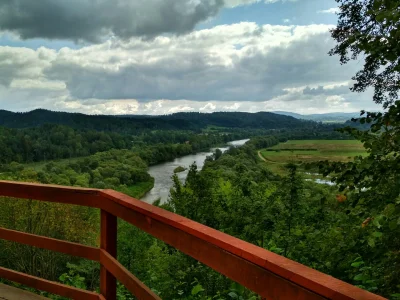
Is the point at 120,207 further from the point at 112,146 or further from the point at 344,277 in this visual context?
the point at 112,146

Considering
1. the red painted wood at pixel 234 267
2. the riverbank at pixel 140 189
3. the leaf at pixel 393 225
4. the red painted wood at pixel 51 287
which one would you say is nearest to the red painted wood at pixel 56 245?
the red painted wood at pixel 51 287

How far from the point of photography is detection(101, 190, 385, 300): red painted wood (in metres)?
0.77

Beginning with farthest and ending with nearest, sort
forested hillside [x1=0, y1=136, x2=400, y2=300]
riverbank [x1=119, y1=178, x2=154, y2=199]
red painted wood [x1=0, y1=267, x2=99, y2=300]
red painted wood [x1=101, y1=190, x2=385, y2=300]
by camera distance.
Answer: riverbank [x1=119, y1=178, x2=154, y2=199] < forested hillside [x1=0, y1=136, x2=400, y2=300] < red painted wood [x1=0, y1=267, x2=99, y2=300] < red painted wood [x1=101, y1=190, x2=385, y2=300]

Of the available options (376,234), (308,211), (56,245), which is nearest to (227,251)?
(56,245)

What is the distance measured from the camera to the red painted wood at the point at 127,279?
4.81 ft

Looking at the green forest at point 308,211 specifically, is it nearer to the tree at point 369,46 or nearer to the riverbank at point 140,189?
the tree at point 369,46

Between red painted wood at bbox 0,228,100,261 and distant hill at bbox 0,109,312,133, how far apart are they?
136 metres

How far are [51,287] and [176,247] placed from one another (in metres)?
1.22

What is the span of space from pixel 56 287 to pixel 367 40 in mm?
2522

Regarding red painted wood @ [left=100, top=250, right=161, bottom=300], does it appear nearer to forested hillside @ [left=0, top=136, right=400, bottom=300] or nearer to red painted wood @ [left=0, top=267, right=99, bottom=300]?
red painted wood @ [left=0, top=267, right=99, bottom=300]

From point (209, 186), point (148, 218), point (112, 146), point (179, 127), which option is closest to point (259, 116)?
point (179, 127)

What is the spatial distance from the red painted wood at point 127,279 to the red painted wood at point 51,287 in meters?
0.26

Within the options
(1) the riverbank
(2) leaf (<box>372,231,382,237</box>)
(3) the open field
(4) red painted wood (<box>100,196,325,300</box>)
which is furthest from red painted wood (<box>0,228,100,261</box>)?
(1) the riverbank

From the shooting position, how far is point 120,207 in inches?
66.6
